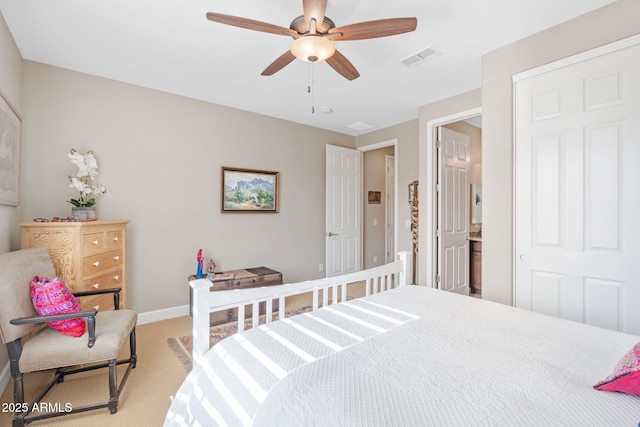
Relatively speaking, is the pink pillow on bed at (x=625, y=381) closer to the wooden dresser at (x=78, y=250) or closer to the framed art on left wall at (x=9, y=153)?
the wooden dresser at (x=78, y=250)

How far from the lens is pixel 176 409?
1.19 metres

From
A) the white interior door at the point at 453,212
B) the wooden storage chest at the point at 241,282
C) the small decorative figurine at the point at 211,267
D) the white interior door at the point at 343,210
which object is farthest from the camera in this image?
the white interior door at the point at 343,210

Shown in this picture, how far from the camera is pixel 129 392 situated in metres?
2.02

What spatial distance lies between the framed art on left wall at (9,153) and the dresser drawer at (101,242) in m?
0.56

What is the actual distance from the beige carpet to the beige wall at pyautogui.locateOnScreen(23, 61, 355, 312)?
100 cm

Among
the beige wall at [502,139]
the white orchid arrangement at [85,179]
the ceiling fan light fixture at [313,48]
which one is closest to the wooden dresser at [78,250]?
the white orchid arrangement at [85,179]

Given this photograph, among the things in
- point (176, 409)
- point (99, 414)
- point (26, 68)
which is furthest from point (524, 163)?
point (26, 68)

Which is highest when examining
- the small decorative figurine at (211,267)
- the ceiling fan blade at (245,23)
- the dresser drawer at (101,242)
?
the ceiling fan blade at (245,23)

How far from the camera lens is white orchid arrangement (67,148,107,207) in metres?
2.59

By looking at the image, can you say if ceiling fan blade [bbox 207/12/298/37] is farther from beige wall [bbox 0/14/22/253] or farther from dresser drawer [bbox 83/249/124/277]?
dresser drawer [bbox 83/249/124/277]

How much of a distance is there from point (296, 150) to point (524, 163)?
3.00 metres

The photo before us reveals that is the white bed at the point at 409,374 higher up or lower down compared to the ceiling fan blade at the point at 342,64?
lower down

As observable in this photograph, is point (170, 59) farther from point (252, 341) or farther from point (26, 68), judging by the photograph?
point (252, 341)

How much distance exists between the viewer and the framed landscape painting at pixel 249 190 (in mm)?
3791
